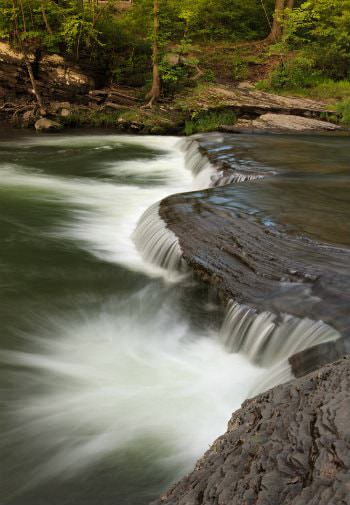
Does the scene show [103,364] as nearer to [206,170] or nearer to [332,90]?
[206,170]

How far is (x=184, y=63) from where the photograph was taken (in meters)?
17.9

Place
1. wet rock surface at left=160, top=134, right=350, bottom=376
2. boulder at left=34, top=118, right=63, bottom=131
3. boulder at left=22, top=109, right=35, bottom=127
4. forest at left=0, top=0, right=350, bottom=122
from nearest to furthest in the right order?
wet rock surface at left=160, top=134, right=350, bottom=376 < boulder at left=34, top=118, right=63, bottom=131 < boulder at left=22, top=109, right=35, bottom=127 < forest at left=0, top=0, right=350, bottom=122

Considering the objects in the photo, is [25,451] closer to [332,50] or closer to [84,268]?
[84,268]

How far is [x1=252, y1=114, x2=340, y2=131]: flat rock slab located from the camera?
14539mm

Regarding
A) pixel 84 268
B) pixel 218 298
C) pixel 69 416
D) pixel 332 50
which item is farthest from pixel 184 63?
pixel 69 416

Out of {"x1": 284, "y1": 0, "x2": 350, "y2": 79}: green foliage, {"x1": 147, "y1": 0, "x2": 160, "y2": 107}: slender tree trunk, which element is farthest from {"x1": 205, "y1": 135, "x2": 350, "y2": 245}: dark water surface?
{"x1": 284, "y1": 0, "x2": 350, "y2": 79}: green foliage

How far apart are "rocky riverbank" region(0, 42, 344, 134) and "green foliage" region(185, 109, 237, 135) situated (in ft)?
0.11

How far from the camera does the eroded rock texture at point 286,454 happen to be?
144cm

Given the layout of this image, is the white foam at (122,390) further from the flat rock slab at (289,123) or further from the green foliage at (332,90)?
the green foliage at (332,90)

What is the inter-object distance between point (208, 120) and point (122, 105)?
11.6 ft

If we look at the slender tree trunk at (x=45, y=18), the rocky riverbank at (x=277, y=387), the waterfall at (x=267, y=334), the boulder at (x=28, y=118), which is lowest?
the boulder at (x=28, y=118)

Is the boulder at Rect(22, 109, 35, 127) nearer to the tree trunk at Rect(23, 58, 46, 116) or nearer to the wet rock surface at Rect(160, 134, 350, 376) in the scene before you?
the tree trunk at Rect(23, 58, 46, 116)

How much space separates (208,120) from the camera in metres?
16.0

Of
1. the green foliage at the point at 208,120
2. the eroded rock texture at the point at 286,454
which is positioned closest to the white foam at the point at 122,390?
the eroded rock texture at the point at 286,454
